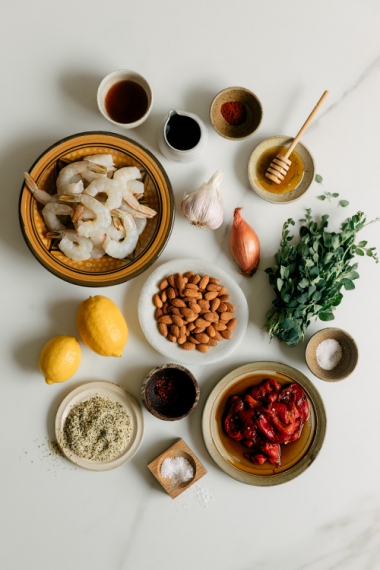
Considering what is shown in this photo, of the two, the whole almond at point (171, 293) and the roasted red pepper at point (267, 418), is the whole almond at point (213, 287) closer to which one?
the whole almond at point (171, 293)

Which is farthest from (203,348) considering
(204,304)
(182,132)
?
(182,132)

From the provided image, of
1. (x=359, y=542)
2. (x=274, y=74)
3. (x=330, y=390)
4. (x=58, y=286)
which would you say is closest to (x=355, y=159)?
(x=274, y=74)

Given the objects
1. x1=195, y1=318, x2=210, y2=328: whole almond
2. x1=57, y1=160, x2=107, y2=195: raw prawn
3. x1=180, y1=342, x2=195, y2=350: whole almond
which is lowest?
x1=180, y1=342, x2=195, y2=350: whole almond

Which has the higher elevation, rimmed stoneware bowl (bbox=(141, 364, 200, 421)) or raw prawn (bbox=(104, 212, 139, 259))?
raw prawn (bbox=(104, 212, 139, 259))

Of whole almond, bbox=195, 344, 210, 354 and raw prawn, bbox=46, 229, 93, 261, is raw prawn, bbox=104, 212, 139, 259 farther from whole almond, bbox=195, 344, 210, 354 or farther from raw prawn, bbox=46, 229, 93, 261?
whole almond, bbox=195, 344, 210, 354

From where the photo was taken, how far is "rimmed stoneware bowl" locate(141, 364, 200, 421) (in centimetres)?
142

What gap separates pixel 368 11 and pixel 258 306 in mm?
1041

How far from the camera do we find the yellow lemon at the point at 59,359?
1.36m

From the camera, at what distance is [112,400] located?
1.46 meters

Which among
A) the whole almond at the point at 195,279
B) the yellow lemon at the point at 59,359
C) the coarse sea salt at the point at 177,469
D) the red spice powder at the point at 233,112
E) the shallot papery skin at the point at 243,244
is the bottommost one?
the coarse sea salt at the point at 177,469

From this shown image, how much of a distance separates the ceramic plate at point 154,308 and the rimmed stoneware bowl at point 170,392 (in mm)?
43

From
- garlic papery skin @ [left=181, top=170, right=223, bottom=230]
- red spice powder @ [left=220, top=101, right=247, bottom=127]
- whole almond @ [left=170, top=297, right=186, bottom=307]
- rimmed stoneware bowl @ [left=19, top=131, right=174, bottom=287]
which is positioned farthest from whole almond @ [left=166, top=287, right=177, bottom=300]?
red spice powder @ [left=220, top=101, right=247, bottom=127]

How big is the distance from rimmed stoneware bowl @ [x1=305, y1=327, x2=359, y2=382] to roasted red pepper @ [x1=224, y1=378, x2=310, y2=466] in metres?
0.09

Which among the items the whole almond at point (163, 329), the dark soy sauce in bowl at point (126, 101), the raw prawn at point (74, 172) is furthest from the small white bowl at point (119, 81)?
the whole almond at point (163, 329)
